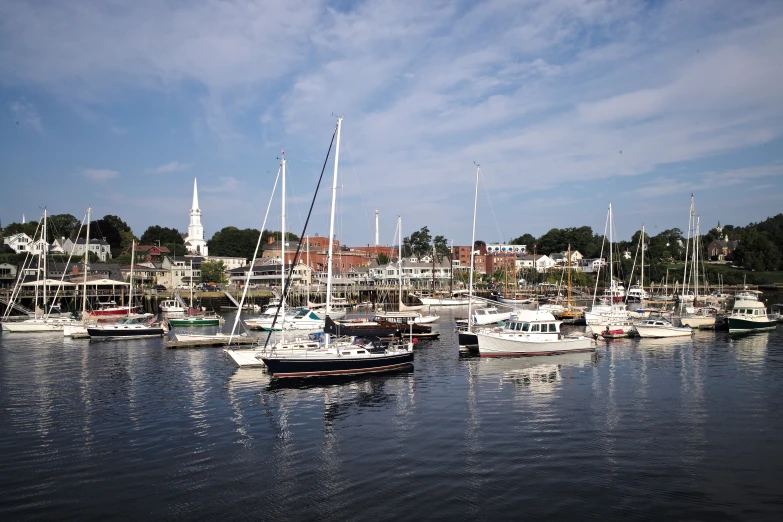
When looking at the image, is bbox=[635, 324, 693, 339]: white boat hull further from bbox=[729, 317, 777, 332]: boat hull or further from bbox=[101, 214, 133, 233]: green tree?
bbox=[101, 214, 133, 233]: green tree

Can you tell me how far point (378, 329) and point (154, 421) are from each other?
28.4 meters

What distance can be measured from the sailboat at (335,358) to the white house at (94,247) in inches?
5154

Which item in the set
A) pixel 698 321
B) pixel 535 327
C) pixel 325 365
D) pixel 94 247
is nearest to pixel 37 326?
pixel 325 365

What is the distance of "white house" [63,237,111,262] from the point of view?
144500 mm

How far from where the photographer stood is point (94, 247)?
146 m

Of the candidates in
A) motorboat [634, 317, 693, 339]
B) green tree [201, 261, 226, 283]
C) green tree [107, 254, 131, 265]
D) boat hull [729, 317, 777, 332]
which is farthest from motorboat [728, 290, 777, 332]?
green tree [107, 254, 131, 265]

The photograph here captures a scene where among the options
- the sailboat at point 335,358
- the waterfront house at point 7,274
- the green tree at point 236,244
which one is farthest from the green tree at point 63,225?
the sailboat at point 335,358

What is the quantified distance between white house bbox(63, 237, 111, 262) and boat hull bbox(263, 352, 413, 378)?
431ft

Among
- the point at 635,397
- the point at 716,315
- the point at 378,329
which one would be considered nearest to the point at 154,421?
the point at 635,397

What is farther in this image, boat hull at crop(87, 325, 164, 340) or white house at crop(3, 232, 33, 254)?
white house at crop(3, 232, 33, 254)

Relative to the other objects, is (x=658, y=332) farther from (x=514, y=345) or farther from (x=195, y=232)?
(x=195, y=232)

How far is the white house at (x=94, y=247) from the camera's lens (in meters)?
144

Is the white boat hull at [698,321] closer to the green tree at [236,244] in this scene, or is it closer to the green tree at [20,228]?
the green tree at [236,244]

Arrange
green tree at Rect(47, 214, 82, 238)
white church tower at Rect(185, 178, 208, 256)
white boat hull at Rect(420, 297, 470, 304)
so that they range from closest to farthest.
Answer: white boat hull at Rect(420, 297, 470, 304) < green tree at Rect(47, 214, 82, 238) < white church tower at Rect(185, 178, 208, 256)
